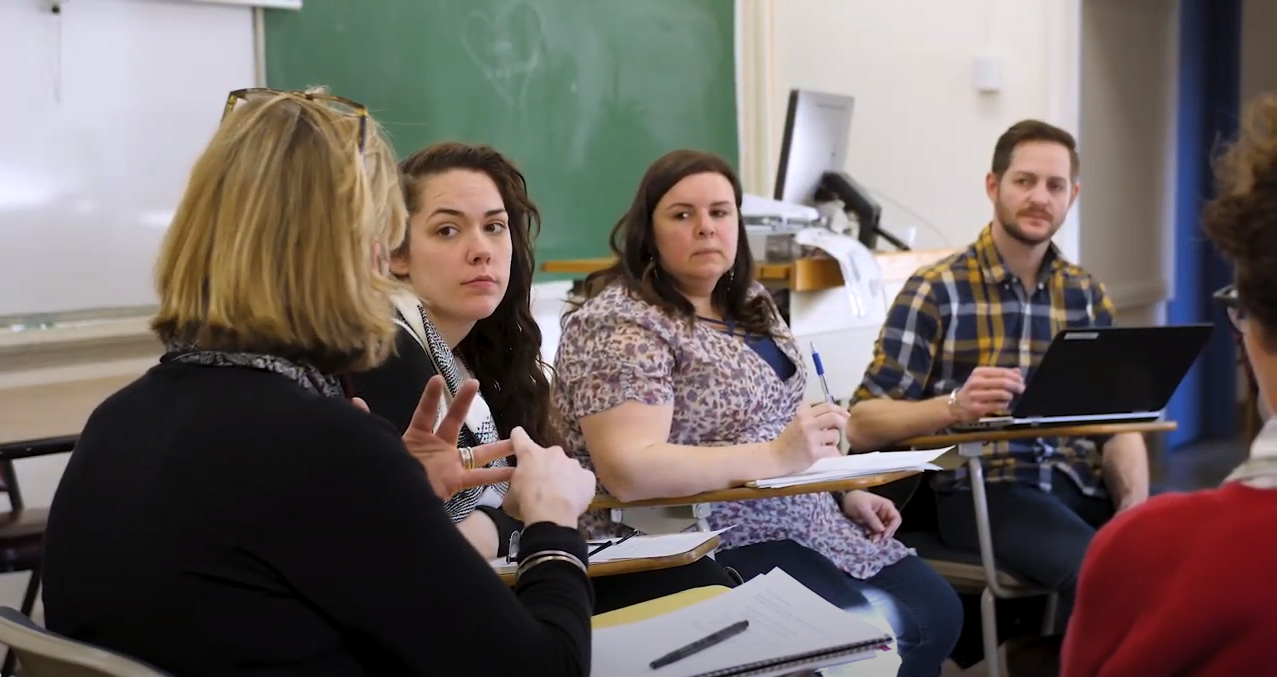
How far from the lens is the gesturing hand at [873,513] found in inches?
91.7

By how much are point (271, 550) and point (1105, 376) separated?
5.77 feet

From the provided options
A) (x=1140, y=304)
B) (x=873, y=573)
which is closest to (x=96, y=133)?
(x=873, y=573)

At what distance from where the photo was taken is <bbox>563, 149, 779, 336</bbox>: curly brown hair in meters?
2.27

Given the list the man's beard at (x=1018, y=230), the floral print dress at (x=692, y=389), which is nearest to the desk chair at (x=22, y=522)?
the floral print dress at (x=692, y=389)

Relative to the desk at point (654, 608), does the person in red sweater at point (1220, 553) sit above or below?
above

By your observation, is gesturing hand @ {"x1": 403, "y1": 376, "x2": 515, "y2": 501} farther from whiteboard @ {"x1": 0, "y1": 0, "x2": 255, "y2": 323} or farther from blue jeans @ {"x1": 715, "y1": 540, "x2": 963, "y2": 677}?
whiteboard @ {"x1": 0, "y1": 0, "x2": 255, "y2": 323}

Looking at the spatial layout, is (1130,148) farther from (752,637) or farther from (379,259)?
(379,259)

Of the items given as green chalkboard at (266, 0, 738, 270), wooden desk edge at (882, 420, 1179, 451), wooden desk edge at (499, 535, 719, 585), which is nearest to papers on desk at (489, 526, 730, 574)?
wooden desk edge at (499, 535, 719, 585)

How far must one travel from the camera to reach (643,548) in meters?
1.59

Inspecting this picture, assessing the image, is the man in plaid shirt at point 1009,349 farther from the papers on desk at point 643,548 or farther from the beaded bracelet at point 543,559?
the beaded bracelet at point 543,559

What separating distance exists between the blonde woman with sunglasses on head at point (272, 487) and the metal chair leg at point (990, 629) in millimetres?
1529

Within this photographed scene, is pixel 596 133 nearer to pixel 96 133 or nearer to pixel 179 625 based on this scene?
pixel 96 133

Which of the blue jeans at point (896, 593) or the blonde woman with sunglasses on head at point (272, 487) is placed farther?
the blue jeans at point (896, 593)

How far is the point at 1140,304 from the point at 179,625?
16.8 feet
